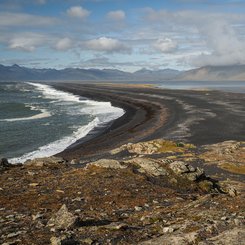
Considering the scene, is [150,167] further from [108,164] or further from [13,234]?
[13,234]

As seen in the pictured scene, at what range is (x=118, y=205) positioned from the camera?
43.8 ft

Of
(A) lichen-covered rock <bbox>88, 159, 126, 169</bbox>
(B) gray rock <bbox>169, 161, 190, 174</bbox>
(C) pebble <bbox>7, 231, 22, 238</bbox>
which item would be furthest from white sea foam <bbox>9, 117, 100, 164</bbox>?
(C) pebble <bbox>7, 231, 22, 238</bbox>

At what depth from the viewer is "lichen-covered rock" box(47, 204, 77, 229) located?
10.2 meters

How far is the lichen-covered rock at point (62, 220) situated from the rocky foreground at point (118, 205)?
0.03 metres

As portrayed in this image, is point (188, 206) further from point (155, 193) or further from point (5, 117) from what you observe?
point (5, 117)

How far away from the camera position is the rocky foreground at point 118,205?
9.57m

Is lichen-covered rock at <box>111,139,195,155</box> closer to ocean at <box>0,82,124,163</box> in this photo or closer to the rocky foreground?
the rocky foreground

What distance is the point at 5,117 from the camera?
257ft

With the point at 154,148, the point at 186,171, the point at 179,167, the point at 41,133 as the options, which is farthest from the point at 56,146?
the point at 186,171

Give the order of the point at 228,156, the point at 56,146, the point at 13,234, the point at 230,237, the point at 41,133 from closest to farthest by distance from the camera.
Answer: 1. the point at 230,237
2. the point at 13,234
3. the point at 228,156
4. the point at 56,146
5. the point at 41,133

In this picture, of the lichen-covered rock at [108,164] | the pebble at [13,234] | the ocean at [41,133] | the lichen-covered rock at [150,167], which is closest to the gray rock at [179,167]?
the lichen-covered rock at [150,167]

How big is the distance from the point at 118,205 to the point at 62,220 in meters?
3.36

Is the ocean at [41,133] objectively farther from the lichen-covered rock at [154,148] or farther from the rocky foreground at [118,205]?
the rocky foreground at [118,205]

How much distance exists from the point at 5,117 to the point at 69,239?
73.7 meters
